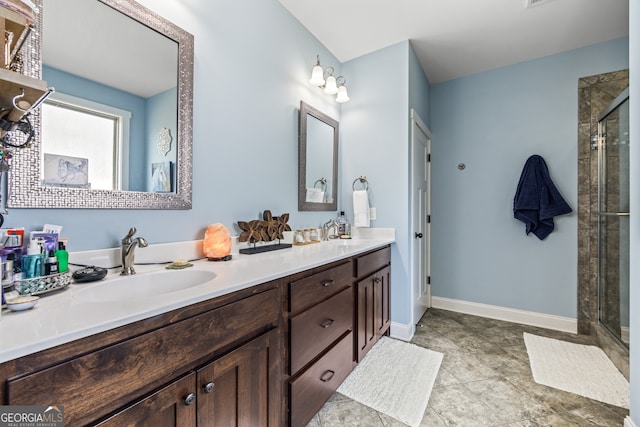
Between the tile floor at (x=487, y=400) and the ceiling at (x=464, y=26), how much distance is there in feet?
8.65

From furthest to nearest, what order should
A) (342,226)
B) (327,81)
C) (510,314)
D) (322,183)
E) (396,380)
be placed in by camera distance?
(510,314) < (342,226) < (322,183) < (327,81) < (396,380)

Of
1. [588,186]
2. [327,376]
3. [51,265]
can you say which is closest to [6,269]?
[51,265]

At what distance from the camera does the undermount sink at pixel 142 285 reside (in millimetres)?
907

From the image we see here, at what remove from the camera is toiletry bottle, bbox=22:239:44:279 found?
80 centimetres

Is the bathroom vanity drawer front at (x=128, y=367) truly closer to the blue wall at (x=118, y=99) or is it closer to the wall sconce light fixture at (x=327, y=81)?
the blue wall at (x=118, y=99)

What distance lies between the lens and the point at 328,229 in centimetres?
247

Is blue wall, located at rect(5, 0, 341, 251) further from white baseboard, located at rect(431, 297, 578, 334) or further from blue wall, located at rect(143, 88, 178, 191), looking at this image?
white baseboard, located at rect(431, 297, 578, 334)

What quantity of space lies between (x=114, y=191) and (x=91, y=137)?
0.22 m

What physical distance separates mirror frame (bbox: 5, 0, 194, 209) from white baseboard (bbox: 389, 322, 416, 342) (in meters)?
1.99

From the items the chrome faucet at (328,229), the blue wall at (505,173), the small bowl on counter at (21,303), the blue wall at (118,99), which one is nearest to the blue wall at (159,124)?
the blue wall at (118,99)

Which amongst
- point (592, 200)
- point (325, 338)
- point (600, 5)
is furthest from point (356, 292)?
point (600, 5)

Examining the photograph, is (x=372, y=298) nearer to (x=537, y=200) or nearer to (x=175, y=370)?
(x=175, y=370)

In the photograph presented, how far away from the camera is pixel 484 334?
8.11 feet

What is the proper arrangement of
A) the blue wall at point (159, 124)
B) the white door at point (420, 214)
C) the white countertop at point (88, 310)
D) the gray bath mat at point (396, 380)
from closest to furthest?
the white countertop at point (88, 310)
the blue wall at point (159, 124)
the gray bath mat at point (396, 380)
the white door at point (420, 214)
